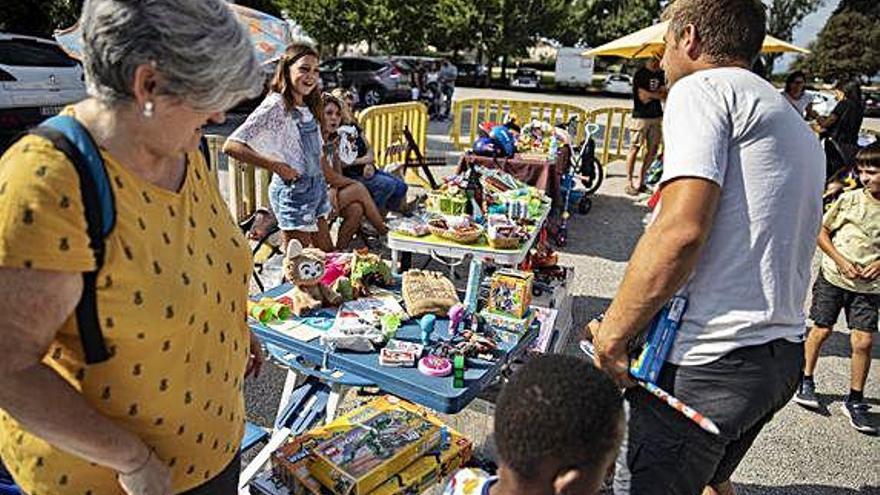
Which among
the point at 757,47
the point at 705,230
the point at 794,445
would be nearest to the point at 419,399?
the point at 705,230

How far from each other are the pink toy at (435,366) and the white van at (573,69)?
104 ft

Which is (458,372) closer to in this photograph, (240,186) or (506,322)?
(506,322)

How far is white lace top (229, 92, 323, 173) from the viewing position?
3.66 meters

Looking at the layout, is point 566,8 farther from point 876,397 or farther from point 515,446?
point 515,446

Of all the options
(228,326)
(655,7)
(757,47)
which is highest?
(655,7)

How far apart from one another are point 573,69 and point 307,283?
31.6 meters

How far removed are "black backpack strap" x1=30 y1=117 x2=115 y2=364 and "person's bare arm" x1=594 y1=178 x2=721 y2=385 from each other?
1.17 m

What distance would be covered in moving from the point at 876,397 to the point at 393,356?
3.10 meters

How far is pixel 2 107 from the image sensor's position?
7.18m

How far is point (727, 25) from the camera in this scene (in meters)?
1.58

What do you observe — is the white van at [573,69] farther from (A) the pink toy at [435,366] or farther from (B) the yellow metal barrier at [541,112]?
(A) the pink toy at [435,366]

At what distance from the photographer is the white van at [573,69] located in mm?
31969

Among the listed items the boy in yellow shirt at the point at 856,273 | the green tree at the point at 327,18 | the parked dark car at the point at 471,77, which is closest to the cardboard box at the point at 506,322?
the boy in yellow shirt at the point at 856,273

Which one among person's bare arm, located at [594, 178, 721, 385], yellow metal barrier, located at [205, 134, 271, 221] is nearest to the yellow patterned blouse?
person's bare arm, located at [594, 178, 721, 385]
